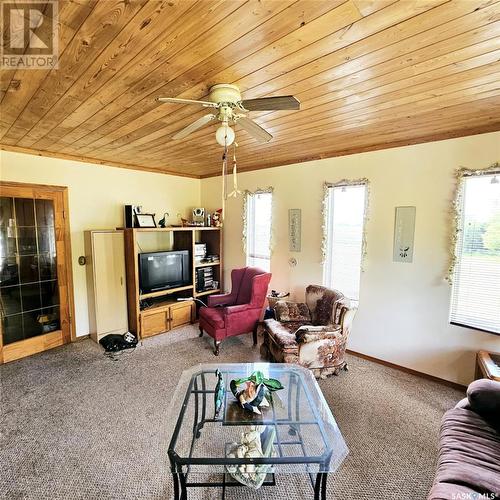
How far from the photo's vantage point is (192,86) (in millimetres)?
1772

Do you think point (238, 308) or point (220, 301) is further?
point (220, 301)

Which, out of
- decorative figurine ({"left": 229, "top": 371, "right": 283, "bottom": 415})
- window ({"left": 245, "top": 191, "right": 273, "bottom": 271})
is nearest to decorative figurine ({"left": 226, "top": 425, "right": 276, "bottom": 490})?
decorative figurine ({"left": 229, "top": 371, "right": 283, "bottom": 415})

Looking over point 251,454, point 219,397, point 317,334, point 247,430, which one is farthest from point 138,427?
point 317,334

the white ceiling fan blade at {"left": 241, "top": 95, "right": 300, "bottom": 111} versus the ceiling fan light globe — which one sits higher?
the white ceiling fan blade at {"left": 241, "top": 95, "right": 300, "bottom": 111}

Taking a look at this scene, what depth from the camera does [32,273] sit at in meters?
3.47

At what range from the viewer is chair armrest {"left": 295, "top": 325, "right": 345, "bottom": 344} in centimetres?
286

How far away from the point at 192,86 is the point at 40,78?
35.8 inches

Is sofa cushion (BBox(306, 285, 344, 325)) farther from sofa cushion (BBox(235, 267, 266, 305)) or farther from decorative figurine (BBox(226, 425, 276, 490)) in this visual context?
decorative figurine (BBox(226, 425, 276, 490))

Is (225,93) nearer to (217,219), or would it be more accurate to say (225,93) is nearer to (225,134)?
(225,134)

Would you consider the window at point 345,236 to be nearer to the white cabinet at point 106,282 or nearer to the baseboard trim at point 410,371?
the baseboard trim at point 410,371

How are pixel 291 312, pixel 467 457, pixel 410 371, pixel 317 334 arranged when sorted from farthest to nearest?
pixel 291 312, pixel 410 371, pixel 317 334, pixel 467 457

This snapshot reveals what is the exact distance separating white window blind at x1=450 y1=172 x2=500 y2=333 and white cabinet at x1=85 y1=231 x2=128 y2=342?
13.6ft

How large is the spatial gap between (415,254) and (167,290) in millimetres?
3419

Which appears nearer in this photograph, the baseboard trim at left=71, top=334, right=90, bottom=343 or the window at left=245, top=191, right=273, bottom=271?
the baseboard trim at left=71, top=334, right=90, bottom=343
